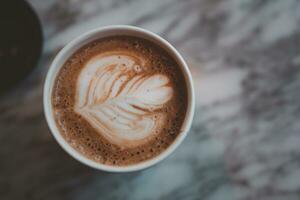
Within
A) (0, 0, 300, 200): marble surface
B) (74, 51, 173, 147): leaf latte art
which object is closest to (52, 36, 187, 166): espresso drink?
(74, 51, 173, 147): leaf latte art

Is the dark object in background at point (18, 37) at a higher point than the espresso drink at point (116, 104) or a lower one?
higher

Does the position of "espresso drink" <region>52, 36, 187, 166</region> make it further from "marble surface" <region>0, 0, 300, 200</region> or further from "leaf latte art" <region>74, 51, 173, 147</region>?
"marble surface" <region>0, 0, 300, 200</region>

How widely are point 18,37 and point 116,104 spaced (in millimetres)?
291

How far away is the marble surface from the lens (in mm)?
979

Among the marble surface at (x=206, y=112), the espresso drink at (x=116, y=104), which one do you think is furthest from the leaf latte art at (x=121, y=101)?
the marble surface at (x=206, y=112)

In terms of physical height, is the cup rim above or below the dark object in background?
below

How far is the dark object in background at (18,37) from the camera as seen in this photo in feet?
3.21

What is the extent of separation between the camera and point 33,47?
99cm

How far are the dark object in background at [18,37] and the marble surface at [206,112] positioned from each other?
3 centimetres

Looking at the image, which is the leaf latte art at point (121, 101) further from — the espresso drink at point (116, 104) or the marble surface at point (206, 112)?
the marble surface at point (206, 112)

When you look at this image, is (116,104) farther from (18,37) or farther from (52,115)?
(18,37)

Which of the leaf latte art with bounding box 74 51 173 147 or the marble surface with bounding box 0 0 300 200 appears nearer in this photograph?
the leaf latte art with bounding box 74 51 173 147

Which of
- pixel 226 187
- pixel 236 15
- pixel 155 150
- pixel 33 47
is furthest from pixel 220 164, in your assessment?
pixel 33 47

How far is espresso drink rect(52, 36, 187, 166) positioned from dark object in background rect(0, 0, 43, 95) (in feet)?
0.43
